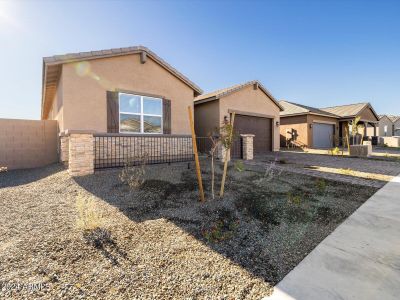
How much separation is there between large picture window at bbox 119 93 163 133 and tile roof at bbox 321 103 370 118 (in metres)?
21.6

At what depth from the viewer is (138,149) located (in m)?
8.70

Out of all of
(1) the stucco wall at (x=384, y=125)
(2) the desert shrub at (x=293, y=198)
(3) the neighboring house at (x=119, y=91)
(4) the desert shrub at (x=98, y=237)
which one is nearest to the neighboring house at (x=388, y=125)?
(1) the stucco wall at (x=384, y=125)

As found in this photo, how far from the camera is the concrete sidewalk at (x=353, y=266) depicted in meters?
2.02

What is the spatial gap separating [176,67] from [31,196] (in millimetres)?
7893

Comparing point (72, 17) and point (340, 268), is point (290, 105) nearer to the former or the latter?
point (72, 17)

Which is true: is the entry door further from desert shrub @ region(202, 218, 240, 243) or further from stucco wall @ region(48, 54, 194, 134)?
desert shrub @ region(202, 218, 240, 243)

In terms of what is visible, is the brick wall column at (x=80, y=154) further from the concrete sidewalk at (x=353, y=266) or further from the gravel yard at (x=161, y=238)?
the concrete sidewalk at (x=353, y=266)

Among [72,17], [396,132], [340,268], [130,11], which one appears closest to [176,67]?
[130,11]

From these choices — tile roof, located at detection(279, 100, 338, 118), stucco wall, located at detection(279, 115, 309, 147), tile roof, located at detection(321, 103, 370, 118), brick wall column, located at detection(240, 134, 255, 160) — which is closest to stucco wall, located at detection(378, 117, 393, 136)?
tile roof, located at detection(321, 103, 370, 118)

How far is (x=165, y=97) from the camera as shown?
9.80m

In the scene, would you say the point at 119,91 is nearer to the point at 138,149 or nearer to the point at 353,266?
the point at 138,149

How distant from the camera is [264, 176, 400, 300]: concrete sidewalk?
2.02m

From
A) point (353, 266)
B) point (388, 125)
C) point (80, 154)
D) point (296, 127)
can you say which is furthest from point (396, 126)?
point (80, 154)

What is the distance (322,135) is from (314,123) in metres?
2.13
